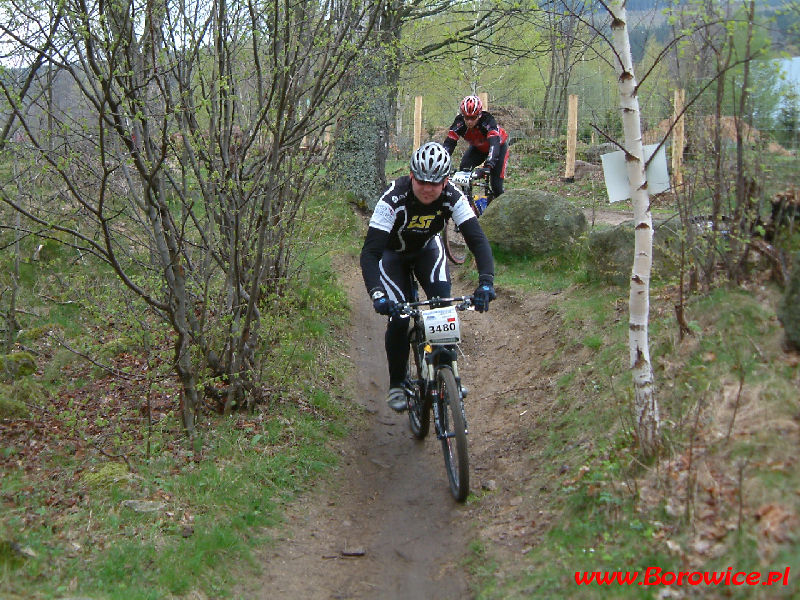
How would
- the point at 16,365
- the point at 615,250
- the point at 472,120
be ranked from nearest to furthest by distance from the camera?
the point at 615,250 → the point at 16,365 → the point at 472,120

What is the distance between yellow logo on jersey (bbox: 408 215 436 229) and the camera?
556 cm

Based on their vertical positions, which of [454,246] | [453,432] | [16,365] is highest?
[454,246]

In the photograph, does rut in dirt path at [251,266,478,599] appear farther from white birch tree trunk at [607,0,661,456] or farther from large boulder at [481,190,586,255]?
large boulder at [481,190,586,255]

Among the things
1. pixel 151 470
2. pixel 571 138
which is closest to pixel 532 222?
pixel 151 470

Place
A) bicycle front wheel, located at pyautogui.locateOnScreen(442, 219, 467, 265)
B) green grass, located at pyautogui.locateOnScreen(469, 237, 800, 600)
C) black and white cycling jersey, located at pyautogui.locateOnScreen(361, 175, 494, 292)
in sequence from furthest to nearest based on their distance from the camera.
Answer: bicycle front wheel, located at pyautogui.locateOnScreen(442, 219, 467, 265) → black and white cycling jersey, located at pyautogui.locateOnScreen(361, 175, 494, 292) → green grass, located at pyautogui.locateOnScreen(469, 237, 800, 600)

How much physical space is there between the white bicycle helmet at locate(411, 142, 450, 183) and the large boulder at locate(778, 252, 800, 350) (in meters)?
2.41

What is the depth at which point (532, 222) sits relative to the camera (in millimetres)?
9703

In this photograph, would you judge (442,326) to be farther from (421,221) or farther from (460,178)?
(460,178)

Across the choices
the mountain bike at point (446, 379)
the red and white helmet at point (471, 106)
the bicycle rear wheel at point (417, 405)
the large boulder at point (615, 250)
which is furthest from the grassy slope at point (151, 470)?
the red and white helmet at point (471, 106)

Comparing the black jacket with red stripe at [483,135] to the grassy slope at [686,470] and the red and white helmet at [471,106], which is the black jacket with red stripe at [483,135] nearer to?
the red and white helmet at [471,106]

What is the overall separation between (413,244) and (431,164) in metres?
0.81

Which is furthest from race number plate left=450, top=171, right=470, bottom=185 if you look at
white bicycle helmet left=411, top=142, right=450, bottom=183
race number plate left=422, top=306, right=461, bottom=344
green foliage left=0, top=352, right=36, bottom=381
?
green foliage left=0, top=352, right=36, bottom=381

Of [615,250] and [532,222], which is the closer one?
[615,250]

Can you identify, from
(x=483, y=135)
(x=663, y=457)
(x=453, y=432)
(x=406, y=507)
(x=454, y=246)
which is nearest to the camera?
(x=663, y=457)
